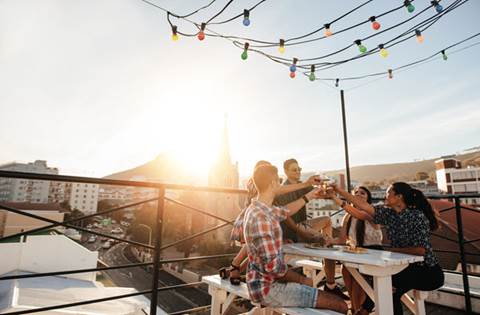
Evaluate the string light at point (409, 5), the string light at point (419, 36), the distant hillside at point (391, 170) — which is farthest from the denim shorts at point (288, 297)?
the distant hillside at point (391, 170)

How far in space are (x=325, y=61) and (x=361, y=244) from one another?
9.73 ft

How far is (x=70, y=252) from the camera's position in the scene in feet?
57.8

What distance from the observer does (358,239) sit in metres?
3.13

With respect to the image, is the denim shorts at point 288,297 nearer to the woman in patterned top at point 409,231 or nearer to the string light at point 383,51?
the woman in patterned top at point 409,231

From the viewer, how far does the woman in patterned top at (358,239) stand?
8.27ft

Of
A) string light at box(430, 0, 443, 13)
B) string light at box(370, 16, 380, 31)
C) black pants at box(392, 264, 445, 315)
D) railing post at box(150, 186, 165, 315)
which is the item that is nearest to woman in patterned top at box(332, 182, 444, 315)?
black pants at box(392, 264, 445, 315)

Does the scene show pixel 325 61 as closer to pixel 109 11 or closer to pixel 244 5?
pixel 244 5

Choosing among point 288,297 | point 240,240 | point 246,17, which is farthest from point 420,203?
point 246,17

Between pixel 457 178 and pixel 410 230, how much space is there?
65686mm

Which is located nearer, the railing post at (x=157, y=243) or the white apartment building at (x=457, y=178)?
the railing post at (x=157, y=243)

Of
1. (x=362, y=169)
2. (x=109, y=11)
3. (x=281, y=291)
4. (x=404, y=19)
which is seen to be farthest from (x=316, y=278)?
(x=362, y=169)

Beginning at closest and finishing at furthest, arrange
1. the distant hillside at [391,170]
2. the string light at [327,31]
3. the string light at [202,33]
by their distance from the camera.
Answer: the string light at [327,31] < the string light at [202,33] < the distant hillside at [391,170]

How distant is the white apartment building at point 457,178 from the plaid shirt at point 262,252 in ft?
207

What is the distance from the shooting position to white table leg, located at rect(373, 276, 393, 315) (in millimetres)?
1908
